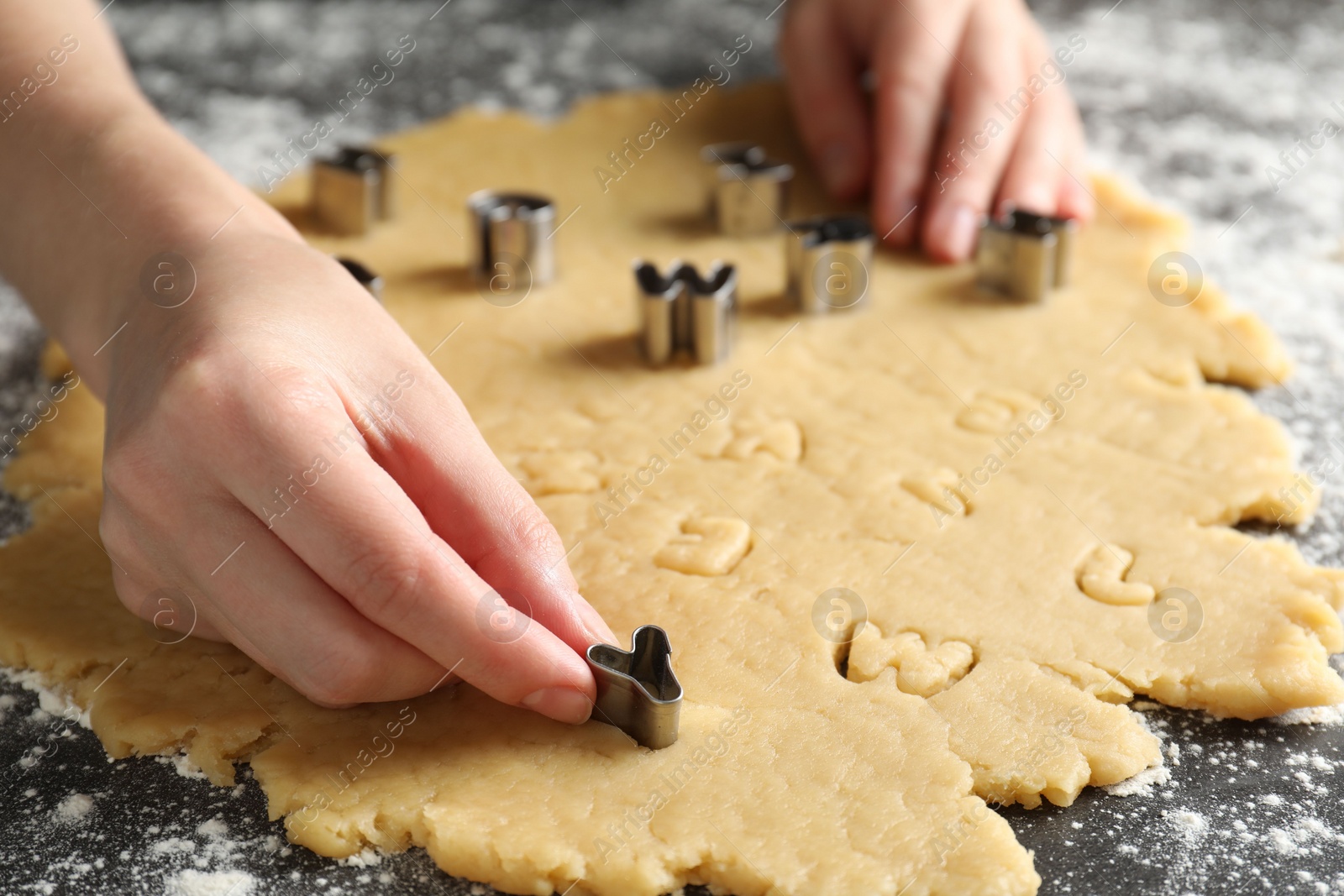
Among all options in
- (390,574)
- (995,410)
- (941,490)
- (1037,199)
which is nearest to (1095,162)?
(1037,199)

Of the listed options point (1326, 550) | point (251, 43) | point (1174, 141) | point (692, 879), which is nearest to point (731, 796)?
point (692, 879)

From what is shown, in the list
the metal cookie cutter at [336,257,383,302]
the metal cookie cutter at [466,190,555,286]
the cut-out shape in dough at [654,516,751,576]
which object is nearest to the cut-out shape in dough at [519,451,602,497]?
the cut-out shape in dough at [654,516,751,576]

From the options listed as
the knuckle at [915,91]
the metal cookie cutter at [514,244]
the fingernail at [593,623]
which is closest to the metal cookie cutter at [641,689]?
the fingernail at [593,623]

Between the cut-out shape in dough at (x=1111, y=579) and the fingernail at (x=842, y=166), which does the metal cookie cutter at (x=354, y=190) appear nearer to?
the fingernail at (x=842, y=166)

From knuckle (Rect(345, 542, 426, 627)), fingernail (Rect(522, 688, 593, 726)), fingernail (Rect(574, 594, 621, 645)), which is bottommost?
fingernail (Rect(522, 688, 593, 726))

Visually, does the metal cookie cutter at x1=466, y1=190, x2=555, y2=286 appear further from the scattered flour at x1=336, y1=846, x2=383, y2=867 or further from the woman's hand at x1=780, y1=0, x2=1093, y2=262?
the scattered flour at x1=336, y1=846, x2=383, y2=867

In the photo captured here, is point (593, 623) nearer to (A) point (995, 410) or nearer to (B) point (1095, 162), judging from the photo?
(A) point (995, 410)

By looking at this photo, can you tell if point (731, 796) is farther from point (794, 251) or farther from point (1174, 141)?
point (1174, 141)
